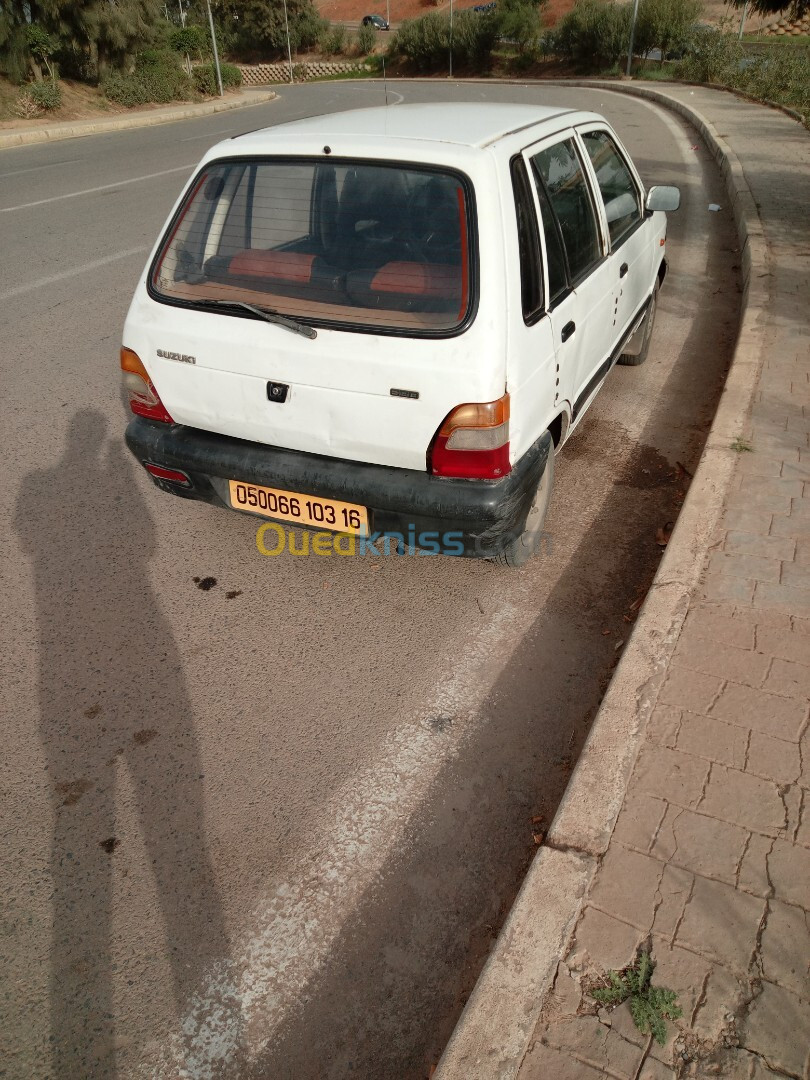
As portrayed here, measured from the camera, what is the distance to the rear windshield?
2779mm

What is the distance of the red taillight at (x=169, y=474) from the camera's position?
3369 millimetres

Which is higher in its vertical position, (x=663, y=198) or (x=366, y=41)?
(x=366, y=41)

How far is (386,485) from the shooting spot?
2973mm

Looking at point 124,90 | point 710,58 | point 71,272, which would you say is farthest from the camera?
point 710,58

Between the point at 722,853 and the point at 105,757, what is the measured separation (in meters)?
2.04

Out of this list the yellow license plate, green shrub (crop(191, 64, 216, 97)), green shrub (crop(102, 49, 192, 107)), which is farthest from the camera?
green shrub (crop(191, 64, 216, 97))

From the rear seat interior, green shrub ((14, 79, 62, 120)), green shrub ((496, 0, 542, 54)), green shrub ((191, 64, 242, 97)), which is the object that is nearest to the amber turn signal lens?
the rear seat interior

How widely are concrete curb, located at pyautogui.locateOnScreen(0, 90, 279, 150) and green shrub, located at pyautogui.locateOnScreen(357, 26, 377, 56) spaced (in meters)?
27.7

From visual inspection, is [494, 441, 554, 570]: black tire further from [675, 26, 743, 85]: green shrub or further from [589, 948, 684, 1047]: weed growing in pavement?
[675, 26, 743, 85]: green shrub

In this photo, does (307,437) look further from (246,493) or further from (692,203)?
(692,203)

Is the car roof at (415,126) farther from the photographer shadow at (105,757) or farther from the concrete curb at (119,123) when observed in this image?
the concrete curb at (119,123)

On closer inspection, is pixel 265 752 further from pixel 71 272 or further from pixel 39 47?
pixel 39 47

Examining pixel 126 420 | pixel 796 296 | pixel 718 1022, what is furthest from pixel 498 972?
pixel 796 296

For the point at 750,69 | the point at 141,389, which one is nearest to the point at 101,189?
the point at 141,389
